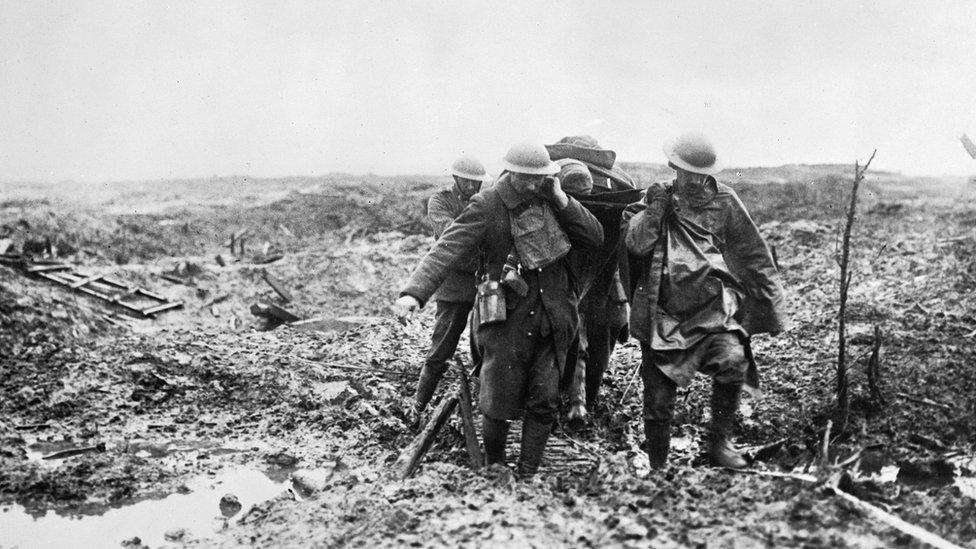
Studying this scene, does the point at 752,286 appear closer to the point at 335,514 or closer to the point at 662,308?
the point at 662,308

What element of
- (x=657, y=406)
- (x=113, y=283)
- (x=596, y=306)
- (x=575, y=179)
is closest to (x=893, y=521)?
(x=657, y=406)

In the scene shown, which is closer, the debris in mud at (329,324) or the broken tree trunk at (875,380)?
the broken tree trunk at (875,380)

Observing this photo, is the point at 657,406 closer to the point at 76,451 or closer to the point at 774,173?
the point at 76,451

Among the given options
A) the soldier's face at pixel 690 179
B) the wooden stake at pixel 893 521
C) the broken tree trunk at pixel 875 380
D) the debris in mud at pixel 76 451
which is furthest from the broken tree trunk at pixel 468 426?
the broken tree trunk at pixel 875 380

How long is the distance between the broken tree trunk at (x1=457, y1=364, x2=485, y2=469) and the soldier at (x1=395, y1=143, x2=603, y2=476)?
0.91ft

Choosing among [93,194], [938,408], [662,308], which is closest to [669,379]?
[662,308]

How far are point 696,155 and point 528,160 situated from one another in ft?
3.15

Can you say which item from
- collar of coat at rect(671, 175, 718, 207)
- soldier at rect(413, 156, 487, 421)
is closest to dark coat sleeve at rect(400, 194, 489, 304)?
soldier at rect(413, 156, 487, 421)

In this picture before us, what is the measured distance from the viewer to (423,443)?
509 cm

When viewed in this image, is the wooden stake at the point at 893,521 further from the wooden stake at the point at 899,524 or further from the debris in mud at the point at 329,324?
the debris in mud at the point at 329,324

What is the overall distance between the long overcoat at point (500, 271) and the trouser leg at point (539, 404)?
73mm

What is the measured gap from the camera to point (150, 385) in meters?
7.18

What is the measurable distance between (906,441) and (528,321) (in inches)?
103

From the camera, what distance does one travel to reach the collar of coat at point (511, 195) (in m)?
4.61
